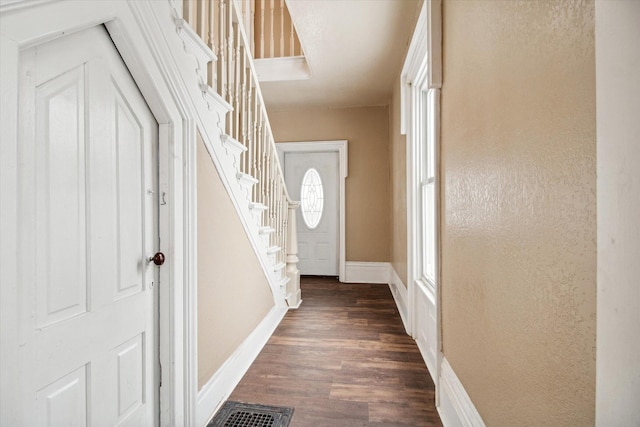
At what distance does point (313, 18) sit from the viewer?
2.71 metres

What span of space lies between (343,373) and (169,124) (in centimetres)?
167

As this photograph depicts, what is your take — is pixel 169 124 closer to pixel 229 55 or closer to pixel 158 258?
pixel 158 258

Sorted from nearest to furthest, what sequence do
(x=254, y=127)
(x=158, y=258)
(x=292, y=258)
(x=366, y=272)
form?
(x=158, y=258)
(x=254, y=127)
(x=292, y=258)
(x=366, y=272)

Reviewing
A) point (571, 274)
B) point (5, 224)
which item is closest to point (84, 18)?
point (5, 224)

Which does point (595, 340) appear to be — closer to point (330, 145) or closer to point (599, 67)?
point (599, 67)

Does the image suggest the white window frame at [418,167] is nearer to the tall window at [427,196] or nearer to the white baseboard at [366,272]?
the tall window at [427,196]

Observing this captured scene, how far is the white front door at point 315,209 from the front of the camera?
16.7ft

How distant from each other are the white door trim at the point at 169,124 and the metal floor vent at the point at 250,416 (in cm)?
21

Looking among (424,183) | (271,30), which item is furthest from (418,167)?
(271,30)

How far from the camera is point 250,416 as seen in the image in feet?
5.34

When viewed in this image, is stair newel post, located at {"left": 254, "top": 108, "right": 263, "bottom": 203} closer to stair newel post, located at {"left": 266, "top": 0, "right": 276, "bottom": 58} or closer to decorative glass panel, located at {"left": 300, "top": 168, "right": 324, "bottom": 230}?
stair newel post, located at {"left": 266, "top": 0, "right": 276, "bottom": 58}

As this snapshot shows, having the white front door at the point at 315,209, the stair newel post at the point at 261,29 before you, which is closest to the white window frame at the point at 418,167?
the stair newel post at the point at 261,29

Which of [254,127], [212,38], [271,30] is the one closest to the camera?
[212,38]

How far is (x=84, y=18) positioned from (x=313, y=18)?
214cm
